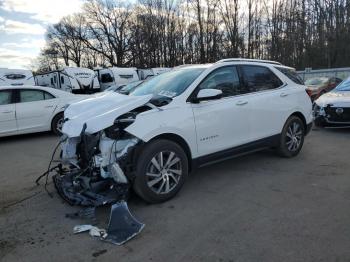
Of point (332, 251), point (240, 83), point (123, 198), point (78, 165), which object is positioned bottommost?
point (332, 251)

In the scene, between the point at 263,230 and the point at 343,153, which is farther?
the point at 343,153

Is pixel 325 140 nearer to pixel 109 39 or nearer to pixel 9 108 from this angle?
pixel 9 108

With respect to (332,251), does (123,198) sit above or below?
above

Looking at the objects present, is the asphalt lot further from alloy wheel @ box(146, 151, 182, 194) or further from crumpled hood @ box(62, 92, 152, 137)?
crumpled hood @ box(62, 92, 152, 137)

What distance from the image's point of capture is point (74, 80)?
20125mm

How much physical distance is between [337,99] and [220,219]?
6.48m

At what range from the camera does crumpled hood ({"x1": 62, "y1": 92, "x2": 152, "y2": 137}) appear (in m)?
4.29

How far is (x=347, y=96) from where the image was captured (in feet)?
29.8

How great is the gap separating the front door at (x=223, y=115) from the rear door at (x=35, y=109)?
6346 mm

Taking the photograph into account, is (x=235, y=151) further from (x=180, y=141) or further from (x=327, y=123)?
(x=327, y=123)

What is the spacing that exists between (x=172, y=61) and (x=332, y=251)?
45.8m

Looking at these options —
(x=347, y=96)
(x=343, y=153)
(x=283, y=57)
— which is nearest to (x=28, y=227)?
(x=343, y=153)

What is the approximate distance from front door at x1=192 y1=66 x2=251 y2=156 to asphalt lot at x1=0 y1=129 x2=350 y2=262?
0.63m

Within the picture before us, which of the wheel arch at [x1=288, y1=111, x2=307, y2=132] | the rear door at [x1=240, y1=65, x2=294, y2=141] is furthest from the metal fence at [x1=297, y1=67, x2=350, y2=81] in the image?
the rear door at [x1=240, y1=65, x2=294, y2=141]
